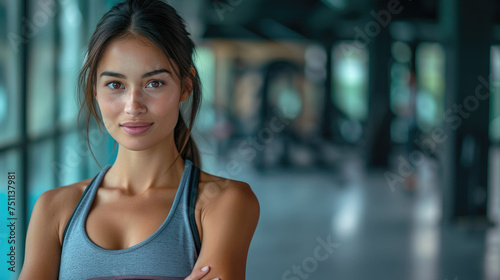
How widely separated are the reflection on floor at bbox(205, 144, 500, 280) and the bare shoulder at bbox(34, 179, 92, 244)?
8.06 ft

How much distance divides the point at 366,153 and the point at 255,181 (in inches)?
83.9

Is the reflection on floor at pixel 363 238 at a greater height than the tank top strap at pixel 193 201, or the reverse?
the tank top strap at pixel 193 201

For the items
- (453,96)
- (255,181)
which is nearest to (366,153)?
(255,181)

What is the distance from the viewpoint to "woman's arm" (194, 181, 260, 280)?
86cm

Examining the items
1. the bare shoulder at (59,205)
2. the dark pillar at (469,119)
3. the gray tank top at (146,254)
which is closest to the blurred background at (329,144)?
the dark pillar at (469,119)

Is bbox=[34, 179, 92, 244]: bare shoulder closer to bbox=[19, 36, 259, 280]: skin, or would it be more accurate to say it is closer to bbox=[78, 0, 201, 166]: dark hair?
bbox=[19, 36, 259, 280]: skin

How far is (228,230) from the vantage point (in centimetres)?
88

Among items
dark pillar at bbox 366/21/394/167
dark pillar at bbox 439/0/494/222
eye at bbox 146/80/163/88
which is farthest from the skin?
dark pillar at bbox 366/21/394/167

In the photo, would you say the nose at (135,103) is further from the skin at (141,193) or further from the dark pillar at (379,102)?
the dark pillar at (379,102)

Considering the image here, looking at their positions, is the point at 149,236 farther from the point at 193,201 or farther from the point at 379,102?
the point at 379,102

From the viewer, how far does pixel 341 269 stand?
11.5ft

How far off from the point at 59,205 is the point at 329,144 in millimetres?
11678

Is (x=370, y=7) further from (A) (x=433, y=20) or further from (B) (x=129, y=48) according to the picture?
(B) (x=129, y=48)

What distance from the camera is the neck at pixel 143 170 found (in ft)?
3.15
